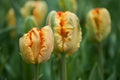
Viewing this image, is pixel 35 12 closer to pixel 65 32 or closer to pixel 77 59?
pixel 77 59

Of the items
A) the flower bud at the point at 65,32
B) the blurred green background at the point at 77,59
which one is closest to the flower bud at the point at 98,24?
the blurred green background at the point at 77,59

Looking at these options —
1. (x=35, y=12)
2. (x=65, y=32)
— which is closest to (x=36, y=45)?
(x=65, y=32)

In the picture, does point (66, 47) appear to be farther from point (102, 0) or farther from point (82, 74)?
point (102, 0)

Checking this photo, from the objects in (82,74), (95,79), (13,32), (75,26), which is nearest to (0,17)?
(13,32)

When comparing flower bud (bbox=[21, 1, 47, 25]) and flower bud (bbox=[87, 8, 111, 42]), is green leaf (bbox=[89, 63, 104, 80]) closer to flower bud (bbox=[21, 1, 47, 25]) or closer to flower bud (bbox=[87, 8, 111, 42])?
flower bud (bbox=[87, 8, 111, 42])

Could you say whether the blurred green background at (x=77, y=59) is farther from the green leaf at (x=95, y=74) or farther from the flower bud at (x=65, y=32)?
the flower bud at (x=65, y=32)

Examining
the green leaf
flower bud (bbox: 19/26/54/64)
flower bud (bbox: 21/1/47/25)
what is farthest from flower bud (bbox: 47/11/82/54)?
flower bud (bbox: 21/1/47/25)
